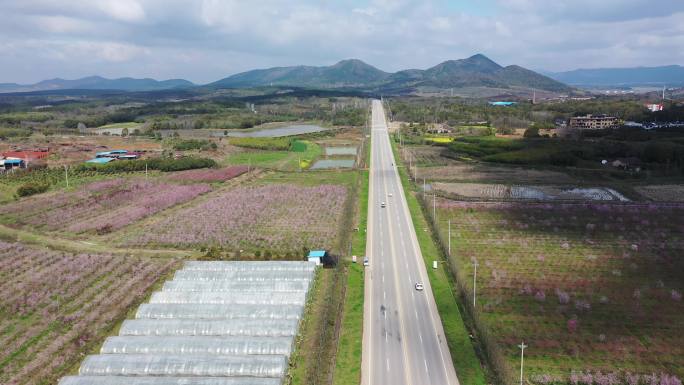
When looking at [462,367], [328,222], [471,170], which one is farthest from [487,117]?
[462,367]

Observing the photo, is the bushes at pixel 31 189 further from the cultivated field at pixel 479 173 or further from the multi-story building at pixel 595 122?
the multi-story building at pixel 595 122

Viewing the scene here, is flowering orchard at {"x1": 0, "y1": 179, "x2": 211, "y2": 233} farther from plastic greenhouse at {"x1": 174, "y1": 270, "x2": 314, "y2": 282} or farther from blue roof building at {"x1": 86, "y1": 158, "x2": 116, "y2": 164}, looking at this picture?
plastic greenhouse at {"x1": 174, "y1": 270, "x2": 314, "y2": 282}

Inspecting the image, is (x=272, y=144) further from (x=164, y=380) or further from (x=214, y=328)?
(x=164, y=380)

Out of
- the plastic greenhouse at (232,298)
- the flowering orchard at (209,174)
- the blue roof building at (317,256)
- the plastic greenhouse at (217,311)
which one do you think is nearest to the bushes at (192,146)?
the flowering orchard at (209,174)

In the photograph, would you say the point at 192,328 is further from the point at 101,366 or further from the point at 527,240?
the point at 527,240

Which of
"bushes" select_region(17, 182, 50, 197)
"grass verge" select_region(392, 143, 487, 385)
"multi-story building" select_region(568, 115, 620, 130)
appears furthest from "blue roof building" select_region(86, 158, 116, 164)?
"multi-story building" select_region(568, 115, 620, 130)

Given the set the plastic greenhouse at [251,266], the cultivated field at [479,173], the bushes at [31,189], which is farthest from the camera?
the cultivated field at [479,173]
